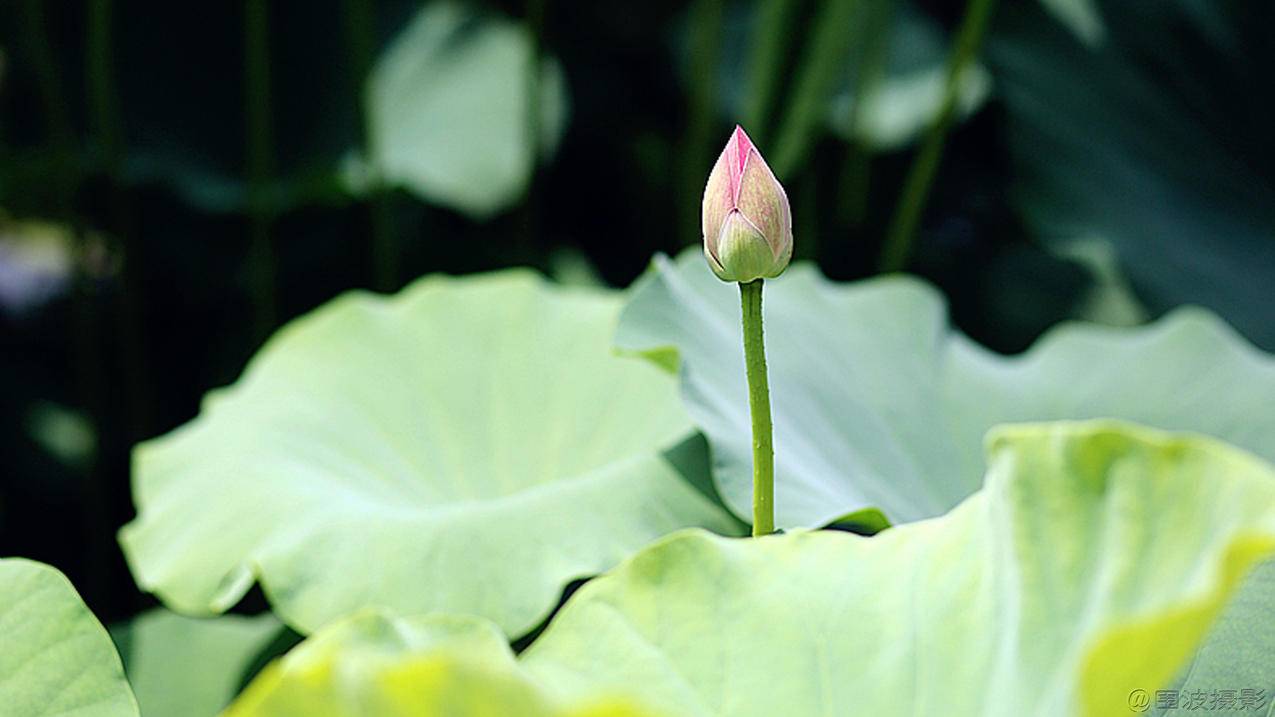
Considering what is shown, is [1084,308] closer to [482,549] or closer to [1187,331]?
[1187,331]

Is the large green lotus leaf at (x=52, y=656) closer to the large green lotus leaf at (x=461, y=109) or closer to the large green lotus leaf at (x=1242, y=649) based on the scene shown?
the large green lotus leaf at (x=1242, y=649)

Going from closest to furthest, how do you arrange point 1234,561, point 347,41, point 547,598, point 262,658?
point 1234,561 < point 547,598 < point 262,658 < point 347,41

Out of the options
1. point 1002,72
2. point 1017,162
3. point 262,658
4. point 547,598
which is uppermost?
point 1002,72

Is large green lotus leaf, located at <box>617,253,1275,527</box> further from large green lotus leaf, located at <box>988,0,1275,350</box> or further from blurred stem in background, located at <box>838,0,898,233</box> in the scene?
blurred stem in background, located at <box>838,0,898,233</box>

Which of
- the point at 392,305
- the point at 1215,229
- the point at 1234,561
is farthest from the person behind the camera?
the point at 1215,229

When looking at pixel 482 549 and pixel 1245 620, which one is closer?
pixel 1245 620

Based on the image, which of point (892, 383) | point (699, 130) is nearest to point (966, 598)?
point (892, 383)

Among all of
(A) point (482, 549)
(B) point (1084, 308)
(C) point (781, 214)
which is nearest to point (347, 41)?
(B) point (1084, 308)
